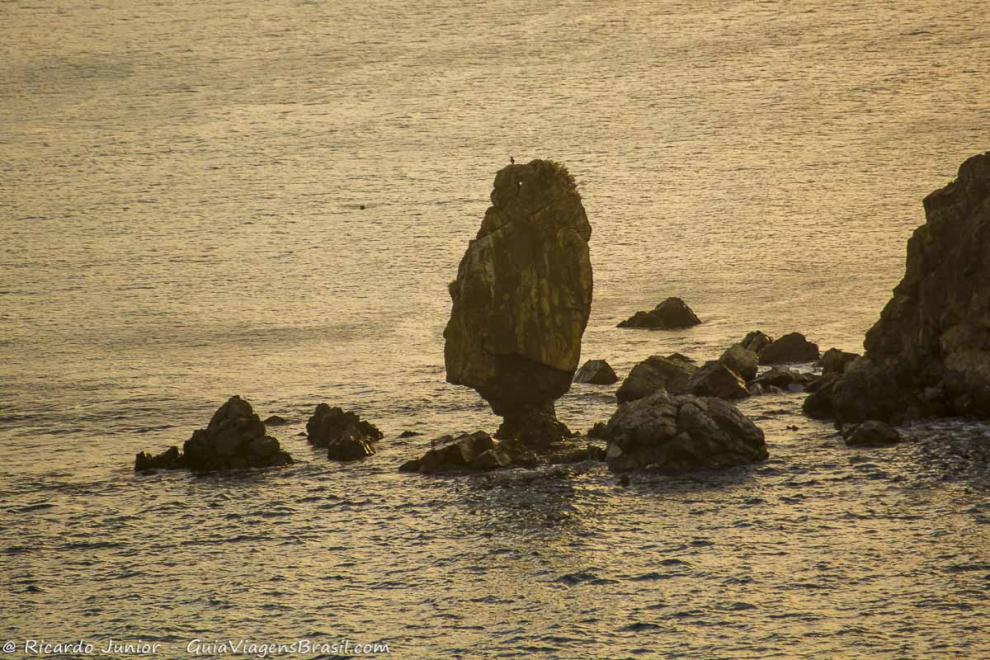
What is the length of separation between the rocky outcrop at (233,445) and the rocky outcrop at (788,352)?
32.7 meters

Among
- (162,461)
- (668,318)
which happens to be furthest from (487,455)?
(668,318)

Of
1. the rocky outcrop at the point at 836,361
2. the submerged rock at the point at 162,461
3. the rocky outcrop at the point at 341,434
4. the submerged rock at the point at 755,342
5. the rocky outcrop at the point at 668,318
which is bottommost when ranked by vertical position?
the submerged rock at the point at 162,461

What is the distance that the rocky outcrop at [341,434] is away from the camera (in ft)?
320

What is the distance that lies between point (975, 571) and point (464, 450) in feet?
89.4

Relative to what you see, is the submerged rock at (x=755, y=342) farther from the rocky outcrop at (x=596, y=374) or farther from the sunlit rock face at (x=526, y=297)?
the sunlit rock face at (x=526, y=297)

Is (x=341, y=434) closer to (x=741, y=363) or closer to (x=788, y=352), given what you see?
(x=741, y=363)

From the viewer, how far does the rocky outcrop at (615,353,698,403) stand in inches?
4067

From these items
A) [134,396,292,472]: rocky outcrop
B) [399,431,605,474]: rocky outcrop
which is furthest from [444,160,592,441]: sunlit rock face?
[134,396,292,472]: rocky outcrop

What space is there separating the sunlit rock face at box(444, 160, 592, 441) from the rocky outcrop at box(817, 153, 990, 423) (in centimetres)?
1508

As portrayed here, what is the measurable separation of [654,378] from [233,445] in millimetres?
23930

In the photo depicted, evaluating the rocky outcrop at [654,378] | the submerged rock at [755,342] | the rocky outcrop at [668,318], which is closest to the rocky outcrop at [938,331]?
the rocky outcrop at [654,378]

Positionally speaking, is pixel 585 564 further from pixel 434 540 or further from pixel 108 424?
pixel 108 424

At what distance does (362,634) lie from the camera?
2958 inches

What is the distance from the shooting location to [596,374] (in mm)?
112062
